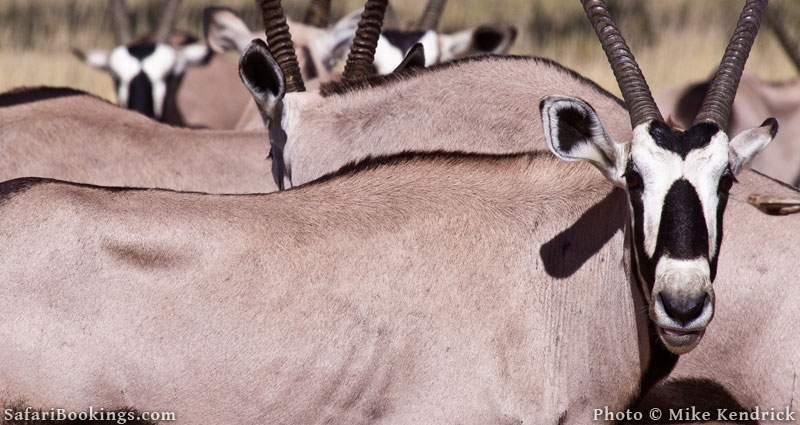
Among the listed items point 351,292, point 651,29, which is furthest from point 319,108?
point 651,29

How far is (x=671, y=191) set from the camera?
3.94m

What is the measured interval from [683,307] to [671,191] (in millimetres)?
314

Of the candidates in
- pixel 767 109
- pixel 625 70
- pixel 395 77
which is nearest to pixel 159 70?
pixel 767 109

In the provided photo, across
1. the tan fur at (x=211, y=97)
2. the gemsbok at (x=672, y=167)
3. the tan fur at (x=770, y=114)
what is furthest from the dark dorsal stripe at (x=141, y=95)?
the gemsbok at (x=672, y=167)

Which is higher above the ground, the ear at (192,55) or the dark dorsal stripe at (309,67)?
the ear at (192,55)

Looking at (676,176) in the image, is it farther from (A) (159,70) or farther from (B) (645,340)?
(A) (159,70)

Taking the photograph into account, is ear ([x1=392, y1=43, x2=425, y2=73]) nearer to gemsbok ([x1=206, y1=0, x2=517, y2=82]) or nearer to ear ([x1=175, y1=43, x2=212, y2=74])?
gemsbok ([x1=206, y1=0, x2=517, y2=82])

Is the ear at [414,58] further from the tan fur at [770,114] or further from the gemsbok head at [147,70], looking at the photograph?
the gemsbok head at [147,70]

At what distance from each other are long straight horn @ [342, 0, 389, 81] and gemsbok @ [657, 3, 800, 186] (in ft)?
9.68

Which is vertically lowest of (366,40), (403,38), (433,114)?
(433,114)

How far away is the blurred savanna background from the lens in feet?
48.0

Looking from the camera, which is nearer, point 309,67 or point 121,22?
point 309,67

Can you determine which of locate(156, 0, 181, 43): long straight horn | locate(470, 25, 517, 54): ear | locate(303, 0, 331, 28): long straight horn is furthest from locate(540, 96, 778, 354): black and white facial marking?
locate(156, 0, 181, 43): long straight horn

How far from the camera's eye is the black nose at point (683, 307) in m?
3.83
